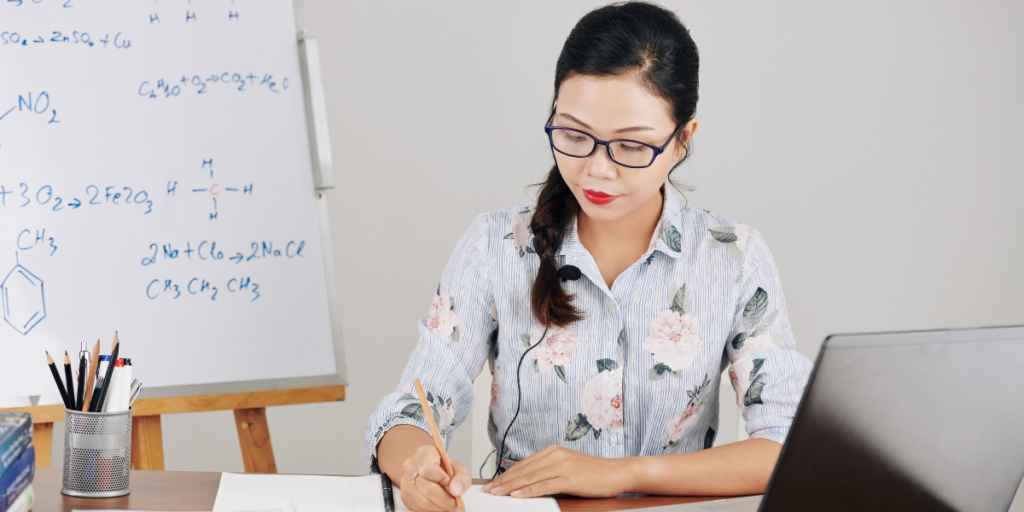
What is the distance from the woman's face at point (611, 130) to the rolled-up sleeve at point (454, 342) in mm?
207

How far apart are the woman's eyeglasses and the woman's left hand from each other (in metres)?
0.38

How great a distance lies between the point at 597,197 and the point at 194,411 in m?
0.83

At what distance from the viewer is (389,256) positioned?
1.99m

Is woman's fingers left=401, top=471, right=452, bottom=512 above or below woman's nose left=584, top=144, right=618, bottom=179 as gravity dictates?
below

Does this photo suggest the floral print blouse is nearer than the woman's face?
No

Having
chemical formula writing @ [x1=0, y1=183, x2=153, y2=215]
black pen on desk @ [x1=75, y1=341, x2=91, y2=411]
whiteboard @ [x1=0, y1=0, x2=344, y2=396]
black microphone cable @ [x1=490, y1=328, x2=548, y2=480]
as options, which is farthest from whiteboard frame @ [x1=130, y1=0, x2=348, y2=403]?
black pen on desk @ [x1=75, y1=341, x2=91, y2=411]

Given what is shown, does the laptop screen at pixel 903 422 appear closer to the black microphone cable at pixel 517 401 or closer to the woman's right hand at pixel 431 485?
the woman's right hand at pixel 431 485

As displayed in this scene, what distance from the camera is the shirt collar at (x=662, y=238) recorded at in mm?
1129

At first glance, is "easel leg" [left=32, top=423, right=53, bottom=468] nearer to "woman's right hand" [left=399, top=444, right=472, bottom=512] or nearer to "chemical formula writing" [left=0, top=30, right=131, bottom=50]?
"chemical formula writing" [left=0, top=30, right=131, bottom=50]

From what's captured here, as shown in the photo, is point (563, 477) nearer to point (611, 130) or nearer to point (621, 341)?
point (621, 341)

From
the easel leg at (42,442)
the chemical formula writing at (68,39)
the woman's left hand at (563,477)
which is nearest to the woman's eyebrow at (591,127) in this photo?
the woman's left hand at (563,477)

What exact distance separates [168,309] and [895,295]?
1.77 meters

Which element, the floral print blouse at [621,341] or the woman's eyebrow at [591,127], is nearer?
the woman's eyebrow at [591,127]

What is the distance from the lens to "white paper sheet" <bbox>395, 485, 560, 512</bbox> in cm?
80
